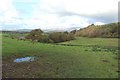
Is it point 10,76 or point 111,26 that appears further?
point 111,26

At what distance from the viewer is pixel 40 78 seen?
32.7 ft

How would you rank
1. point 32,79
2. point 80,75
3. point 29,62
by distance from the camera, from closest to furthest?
1. point 32,79
2. point 80,75
3. point 29,62

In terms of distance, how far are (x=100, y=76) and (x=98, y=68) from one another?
1601 mm

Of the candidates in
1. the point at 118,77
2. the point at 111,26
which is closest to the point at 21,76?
the point at 118,77

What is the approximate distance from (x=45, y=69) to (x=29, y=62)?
1776mm

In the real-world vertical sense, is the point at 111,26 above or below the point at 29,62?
above

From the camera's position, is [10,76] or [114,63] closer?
[10,76]

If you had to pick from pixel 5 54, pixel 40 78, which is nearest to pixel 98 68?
pixel 40 78

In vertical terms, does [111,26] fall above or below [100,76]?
above

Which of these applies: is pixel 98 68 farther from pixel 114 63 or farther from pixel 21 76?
pixel 21 76

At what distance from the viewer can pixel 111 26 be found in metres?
33.4

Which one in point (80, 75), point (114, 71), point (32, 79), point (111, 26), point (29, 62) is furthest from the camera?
point (111, 26)

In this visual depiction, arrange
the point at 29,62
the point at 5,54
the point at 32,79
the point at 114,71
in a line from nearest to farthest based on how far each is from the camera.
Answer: the point at 32,79
the point at 114,71
the point at 29,62
the point at 5,54

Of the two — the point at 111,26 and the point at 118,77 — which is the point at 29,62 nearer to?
the point at 118,77
